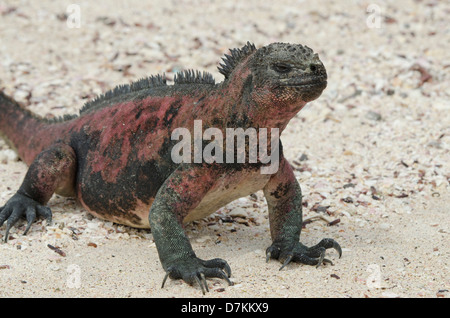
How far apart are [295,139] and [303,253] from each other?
9.63ft

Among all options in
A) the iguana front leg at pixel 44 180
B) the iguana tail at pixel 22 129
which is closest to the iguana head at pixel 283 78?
the iguana front leg at pixel 44 180

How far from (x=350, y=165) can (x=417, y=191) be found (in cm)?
87

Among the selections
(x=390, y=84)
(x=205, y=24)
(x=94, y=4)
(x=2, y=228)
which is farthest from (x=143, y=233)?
(x=94, y=4)

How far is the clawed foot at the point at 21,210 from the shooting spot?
4.94 metres

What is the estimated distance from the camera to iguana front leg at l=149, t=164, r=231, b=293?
3949 mm

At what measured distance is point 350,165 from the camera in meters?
6.48

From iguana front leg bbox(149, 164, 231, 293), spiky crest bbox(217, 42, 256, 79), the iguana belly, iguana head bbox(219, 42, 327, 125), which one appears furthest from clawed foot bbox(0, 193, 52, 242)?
iguana head bbox(219, 42, 327, 125)

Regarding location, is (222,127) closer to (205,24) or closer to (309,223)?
(309,223)

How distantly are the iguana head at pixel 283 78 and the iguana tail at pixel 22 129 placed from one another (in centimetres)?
252

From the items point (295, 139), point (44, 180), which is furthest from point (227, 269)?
point (295, 139)

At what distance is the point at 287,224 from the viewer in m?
4.62

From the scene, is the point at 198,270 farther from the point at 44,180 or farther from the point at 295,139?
the point at 295,139

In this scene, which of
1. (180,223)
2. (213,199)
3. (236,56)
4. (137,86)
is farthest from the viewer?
(137,86)

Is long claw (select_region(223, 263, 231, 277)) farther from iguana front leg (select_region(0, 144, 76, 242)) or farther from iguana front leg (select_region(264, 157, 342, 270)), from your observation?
iguana front leg (select_region(0, 144, 76, 242))
